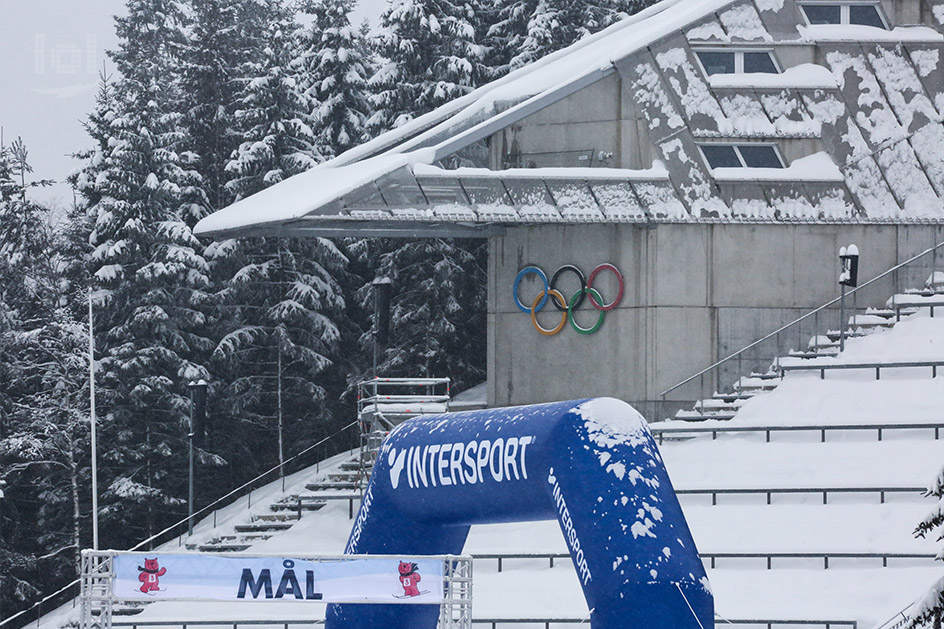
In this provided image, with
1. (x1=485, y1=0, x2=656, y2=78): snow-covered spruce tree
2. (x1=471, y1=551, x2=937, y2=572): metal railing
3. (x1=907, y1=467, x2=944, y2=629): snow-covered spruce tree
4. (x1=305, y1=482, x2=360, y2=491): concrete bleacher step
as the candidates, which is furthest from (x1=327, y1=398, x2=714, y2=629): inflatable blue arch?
(x1=485, y1=0, x2=656, y2=78): snow-covered spruce tree

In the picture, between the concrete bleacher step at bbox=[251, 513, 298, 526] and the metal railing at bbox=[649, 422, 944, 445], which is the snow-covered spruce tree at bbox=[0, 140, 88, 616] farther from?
the metal railing at bbox=[649, 422, 944, 445]

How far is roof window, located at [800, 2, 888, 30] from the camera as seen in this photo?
34688 millimetres

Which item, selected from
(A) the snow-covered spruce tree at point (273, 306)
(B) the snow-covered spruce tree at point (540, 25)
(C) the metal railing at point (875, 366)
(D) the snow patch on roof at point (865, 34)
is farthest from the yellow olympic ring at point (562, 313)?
(B) the snow-covered spruce tree at point (540, 25)

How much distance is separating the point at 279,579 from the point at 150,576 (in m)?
1.38

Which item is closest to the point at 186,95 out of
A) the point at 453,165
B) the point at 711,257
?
the point at 453,165

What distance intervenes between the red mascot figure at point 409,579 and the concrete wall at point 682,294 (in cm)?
1814

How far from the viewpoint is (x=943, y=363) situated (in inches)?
1168

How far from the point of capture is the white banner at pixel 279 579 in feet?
50.4

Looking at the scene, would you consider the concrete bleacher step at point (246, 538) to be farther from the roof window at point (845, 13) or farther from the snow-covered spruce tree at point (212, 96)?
the snow-covered spruce tree at point (212, 96)

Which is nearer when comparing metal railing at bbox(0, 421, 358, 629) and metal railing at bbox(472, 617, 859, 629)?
metal railing at bbox(472, 617, 859, 629)

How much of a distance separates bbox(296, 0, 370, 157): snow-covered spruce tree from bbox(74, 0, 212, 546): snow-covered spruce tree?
4.63 metres

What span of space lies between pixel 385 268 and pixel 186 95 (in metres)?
12.3

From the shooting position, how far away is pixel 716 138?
3359 centimetres

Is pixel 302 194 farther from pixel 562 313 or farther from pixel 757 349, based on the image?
pixel 757 349
